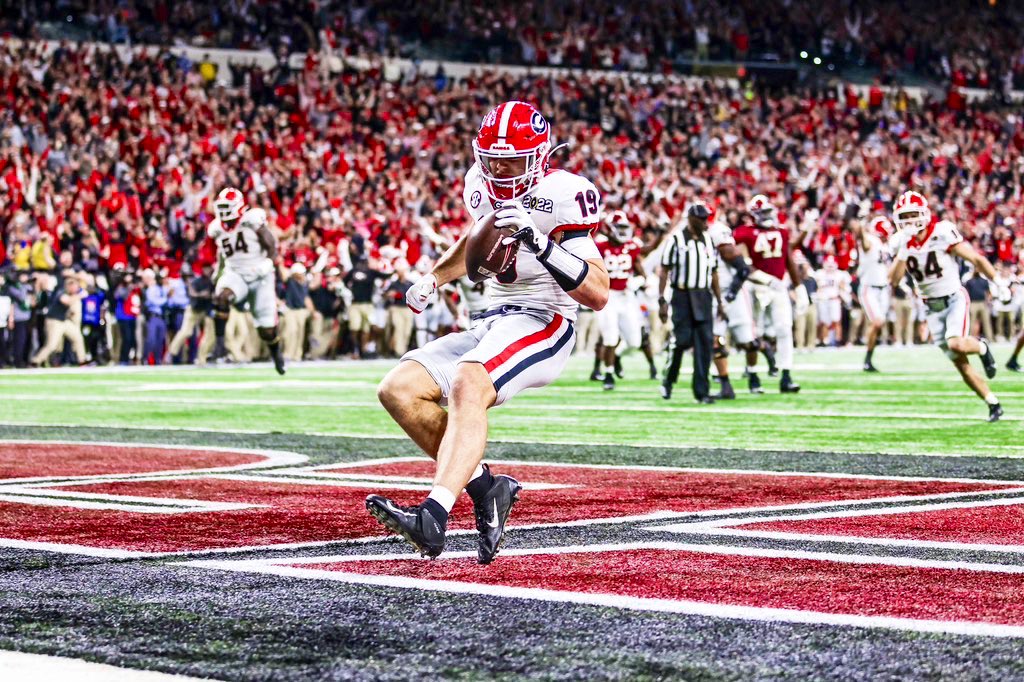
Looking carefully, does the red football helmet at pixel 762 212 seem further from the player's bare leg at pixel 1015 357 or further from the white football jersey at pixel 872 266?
the player's bare leg at pixel 1015 357

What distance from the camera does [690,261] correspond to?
48.8ft

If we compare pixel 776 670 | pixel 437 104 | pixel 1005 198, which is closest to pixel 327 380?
pixel 437 104

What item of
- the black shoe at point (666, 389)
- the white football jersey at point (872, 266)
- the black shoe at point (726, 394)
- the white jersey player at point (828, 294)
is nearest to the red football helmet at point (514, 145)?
the black shoe at point (666, 389)

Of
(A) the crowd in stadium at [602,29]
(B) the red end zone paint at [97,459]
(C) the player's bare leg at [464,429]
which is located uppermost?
(A) the crowd in stadium at [602,29]

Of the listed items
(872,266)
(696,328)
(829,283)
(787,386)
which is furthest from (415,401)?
(829,283)

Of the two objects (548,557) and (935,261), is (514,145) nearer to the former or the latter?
(548,557)

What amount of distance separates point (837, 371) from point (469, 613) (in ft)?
54.5

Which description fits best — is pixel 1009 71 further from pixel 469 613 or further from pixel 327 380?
pixel 469 613

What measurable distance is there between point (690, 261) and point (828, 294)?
15.4 meters

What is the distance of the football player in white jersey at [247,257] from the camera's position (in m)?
18.4

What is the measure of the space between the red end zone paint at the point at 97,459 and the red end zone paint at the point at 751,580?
4.04 metres

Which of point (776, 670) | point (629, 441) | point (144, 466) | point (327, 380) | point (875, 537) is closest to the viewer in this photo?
point (776, 670)

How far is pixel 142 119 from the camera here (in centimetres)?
2566

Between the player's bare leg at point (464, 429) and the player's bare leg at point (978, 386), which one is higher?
the player's bare leg at point (464, 429)
